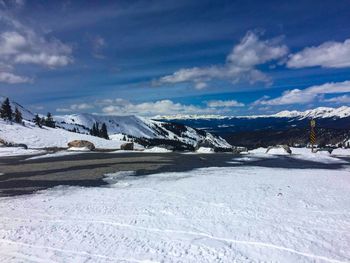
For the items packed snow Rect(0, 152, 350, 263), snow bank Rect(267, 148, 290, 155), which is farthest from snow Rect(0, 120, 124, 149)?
packed snow Rect(0, 152, 350, 263)

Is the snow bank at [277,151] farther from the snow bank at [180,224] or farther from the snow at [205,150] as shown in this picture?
the snow bank at [180,224]

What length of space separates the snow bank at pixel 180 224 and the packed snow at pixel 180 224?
0.9 inches

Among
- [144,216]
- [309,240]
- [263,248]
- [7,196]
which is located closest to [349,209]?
[309,240]

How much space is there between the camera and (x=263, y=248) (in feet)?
30.3

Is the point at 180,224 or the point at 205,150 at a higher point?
the point at 205,150

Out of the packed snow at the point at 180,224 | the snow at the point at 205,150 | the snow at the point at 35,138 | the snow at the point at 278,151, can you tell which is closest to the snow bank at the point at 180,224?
the packed snow at the point at 180,224

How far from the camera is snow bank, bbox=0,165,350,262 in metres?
8.95

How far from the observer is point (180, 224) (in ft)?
36.9

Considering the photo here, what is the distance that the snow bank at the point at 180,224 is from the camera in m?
8.95

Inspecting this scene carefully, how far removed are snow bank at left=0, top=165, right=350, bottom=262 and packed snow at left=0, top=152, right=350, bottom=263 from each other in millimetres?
24

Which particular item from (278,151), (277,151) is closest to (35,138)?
(277,151)

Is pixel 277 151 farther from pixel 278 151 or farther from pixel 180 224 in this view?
pixel 180 224

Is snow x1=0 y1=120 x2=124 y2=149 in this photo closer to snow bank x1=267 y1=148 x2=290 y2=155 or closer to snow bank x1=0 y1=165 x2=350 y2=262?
snow bank x1=267 y1=148 x2=290 y2=155

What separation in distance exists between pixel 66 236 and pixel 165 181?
10.1 meters
